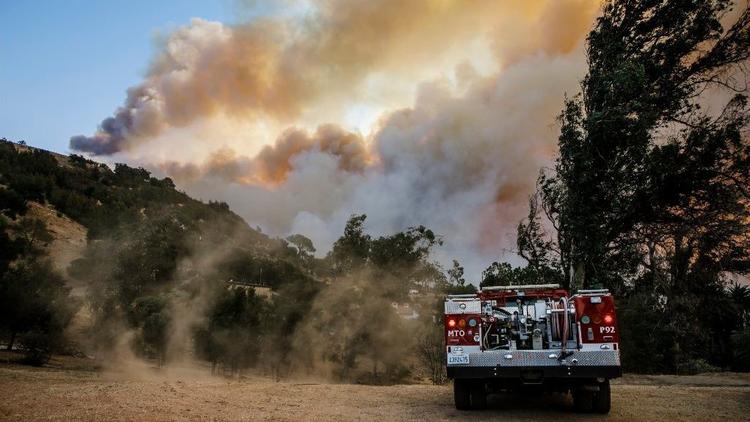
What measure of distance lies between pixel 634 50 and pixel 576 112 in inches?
110

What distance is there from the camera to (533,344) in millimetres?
8422

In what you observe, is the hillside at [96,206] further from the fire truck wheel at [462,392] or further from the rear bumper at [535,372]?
the rear bumper at [535,372]

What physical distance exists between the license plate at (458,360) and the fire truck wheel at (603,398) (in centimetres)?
214

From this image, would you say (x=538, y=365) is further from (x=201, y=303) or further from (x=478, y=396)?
(x=201, y=303)

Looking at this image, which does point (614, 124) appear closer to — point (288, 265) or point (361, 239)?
point (361, 239)

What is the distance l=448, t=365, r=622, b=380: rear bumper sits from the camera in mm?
7680

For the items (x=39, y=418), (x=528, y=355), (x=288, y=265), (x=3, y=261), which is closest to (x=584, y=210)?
(x=528, y=355)

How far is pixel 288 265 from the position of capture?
57312 millimetres

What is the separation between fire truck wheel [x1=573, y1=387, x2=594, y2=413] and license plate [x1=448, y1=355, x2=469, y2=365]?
1927 mm

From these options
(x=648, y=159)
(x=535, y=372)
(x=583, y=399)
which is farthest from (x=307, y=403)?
(x=648, y=159)

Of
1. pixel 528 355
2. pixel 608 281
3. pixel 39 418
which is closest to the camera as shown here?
pixel 39 418

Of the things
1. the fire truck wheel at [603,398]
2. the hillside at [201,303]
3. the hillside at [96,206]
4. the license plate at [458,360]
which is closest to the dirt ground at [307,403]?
the fire truck wheel at [603,398]

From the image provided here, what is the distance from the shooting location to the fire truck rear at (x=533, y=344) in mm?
7797

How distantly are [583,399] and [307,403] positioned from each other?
15.3ft
